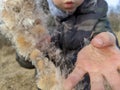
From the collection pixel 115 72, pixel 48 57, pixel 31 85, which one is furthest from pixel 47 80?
pixel 31 85

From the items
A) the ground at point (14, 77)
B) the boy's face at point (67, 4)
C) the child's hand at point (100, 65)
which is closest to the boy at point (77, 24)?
the boy's face at point (67, 4)

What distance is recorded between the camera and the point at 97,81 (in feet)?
3.26

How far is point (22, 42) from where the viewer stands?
3.62ft

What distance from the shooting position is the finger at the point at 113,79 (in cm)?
97

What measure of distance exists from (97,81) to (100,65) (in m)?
0.05

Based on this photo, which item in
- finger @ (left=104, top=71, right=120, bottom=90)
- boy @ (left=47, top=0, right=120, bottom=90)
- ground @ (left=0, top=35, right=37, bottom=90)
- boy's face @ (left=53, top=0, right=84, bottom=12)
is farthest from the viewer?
ground @ (left=0, top=35, right=37, bottom=90)

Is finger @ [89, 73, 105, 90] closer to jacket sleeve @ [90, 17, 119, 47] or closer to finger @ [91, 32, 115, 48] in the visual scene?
finger @ [91, 32, 115, 48]

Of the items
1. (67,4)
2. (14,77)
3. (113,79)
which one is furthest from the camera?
(14,77)

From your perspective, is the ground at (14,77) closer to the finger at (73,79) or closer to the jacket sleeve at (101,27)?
the jacket sleeve at (101,27)

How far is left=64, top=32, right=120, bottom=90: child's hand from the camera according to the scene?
0.98 metres

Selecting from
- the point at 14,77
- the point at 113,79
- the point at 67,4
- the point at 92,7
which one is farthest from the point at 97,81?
the point at 14,77

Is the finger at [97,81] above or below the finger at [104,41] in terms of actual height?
below

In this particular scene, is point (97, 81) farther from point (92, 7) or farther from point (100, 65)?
point (92, 7)

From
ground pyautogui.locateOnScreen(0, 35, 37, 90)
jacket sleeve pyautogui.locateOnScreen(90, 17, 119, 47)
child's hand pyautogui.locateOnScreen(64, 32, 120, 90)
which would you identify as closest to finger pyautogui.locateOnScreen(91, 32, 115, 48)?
child's hand pyautogui.locateOnScreen(64, 32, 120, 90)
